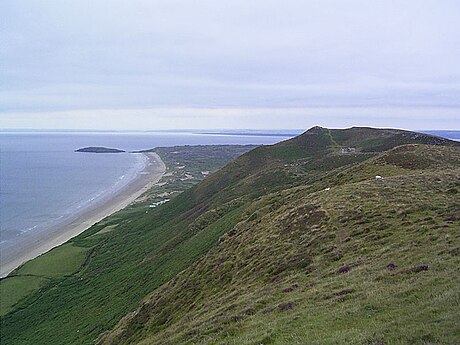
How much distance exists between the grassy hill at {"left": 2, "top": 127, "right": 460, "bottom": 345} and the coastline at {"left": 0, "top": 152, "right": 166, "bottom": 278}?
2141cm

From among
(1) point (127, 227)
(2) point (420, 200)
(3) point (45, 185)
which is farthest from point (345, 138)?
(3) point (45, 185)

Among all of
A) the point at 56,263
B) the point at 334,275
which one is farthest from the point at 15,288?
the point at 334,275

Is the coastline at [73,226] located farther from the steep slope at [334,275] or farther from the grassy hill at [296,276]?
the steep slope at [334,275]

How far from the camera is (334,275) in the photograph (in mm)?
19484

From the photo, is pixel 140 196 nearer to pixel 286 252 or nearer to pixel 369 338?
pixel 286 252

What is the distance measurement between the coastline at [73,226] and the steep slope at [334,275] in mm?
53931

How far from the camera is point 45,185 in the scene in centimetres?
17488

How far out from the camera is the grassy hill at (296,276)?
14.1 metres

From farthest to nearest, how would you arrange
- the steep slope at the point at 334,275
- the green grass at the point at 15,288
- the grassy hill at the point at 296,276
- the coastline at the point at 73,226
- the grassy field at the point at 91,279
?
the coastline at the point at 73,226
the green grass at the point at 15,288
the grassy field at the point at 91,279
the grassy hill at the point at 296,276
the steep slope at the point at 334,275

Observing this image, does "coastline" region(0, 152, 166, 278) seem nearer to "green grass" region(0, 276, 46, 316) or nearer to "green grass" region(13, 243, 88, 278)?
"green grass" region(13, 243, 88, 278)

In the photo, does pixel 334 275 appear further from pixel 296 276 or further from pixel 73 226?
pixel 73 226

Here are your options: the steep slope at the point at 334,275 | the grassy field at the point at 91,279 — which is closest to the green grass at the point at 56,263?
the grassy field at the point at 91,279

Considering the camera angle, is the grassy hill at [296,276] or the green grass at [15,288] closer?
the grassy hill at [296,276]

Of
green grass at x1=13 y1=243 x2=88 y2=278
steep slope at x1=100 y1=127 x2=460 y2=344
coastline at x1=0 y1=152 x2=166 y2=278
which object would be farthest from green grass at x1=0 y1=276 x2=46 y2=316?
steep slope at x1=100 y1=127 x2=460 y2=344
